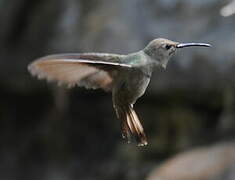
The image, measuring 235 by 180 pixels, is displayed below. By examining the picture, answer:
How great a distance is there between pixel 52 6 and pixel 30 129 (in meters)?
1.23

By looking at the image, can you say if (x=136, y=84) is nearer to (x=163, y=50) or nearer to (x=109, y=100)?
(x=163, y=50)

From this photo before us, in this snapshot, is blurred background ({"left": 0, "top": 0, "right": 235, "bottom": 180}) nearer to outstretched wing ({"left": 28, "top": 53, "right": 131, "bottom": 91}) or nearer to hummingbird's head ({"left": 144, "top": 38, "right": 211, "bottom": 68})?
outstretched wing ({"left": 28, "top": 53, "right": 131, "bottom": 91})

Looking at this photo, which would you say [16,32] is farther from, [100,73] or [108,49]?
[100,73]

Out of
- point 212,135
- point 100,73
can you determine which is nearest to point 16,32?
point 212,135

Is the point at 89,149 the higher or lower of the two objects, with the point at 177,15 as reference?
lower

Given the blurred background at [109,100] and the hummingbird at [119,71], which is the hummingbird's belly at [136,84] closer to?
the hummingbird at [119,71]

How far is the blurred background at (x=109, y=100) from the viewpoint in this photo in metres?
5.09

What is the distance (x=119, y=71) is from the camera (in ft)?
4.78

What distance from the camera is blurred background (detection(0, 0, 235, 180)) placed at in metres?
5.09

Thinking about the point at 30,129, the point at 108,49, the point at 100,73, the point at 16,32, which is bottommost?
the point at 100,73

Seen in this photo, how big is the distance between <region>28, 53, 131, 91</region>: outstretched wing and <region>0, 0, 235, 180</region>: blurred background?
129 inches

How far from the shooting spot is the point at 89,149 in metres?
6.05

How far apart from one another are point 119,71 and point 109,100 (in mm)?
4447

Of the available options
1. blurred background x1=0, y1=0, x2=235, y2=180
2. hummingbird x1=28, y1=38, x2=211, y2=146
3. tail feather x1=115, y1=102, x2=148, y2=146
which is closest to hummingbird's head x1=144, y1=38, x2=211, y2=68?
hummingbird x1=28, y1=38, x2=211, y2=146
